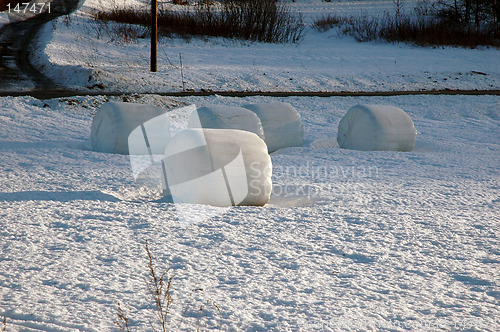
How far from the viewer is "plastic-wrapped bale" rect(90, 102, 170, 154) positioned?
275 inches

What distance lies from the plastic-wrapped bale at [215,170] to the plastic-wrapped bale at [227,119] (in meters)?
1.79

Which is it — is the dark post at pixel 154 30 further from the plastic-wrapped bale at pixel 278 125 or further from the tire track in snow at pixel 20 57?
the plastic-wrapped bale at pixel 278 125

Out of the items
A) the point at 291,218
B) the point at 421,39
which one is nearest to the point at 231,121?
the point at 291,218

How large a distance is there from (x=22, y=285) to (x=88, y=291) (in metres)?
0.43

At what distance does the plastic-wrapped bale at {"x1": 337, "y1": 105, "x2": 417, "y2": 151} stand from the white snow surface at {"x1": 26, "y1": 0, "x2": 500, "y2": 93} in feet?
18.8

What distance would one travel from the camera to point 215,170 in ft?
15.8

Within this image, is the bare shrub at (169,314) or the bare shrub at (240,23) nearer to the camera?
the bare shrub at (169,314)

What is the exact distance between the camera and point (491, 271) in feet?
11.8

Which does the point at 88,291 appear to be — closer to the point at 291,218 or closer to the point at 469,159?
the point at 291,218

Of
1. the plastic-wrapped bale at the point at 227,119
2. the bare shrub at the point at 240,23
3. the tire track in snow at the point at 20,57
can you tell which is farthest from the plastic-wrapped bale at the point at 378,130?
the bare shrub at the point at 240,23

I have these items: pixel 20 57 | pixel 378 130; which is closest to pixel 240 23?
pixel 20 57

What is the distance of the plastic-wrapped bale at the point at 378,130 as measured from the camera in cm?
773

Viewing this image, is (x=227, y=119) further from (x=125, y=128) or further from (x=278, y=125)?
(x=125, y=128)

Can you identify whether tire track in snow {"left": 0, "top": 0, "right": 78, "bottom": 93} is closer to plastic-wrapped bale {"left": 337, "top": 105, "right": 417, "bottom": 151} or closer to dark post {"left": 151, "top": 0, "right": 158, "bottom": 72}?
dark post {"left": 151, "top": 0, "right": 158, "bottom": 72}
